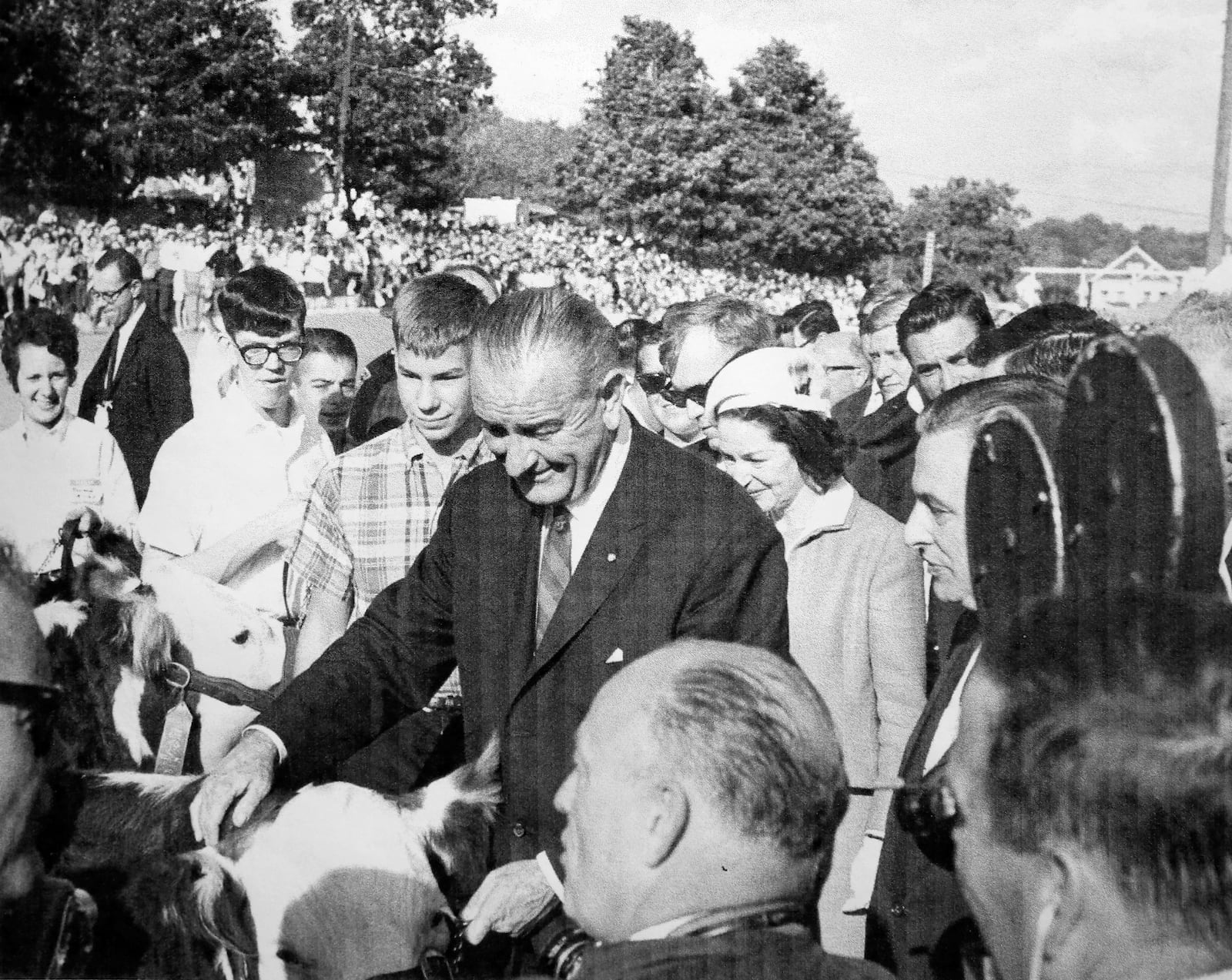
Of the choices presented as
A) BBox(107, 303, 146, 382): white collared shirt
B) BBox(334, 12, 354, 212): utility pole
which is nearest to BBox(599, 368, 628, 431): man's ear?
BBox(334, 12, 354, 212): utility pole

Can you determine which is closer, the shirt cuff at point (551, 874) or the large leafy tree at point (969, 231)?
the shirt cuff at point (551, 874)

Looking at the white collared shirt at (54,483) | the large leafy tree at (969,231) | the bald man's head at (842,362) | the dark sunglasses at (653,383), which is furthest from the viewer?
the bald man's head at (842,362)

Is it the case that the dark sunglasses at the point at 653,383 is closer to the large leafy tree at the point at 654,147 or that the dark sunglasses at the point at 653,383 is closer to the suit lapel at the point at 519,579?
the large leafy tree at the point at 654,147

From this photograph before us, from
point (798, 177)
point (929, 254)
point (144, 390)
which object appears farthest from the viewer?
point (144, 390)

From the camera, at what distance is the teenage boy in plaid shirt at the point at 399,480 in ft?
9.37

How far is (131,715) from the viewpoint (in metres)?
2.60

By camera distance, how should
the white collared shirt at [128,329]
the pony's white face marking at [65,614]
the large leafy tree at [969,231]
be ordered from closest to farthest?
the pony's white face marking at [65,614] → the large leafy tree at [969,231] → the white collared shirt at [128,329]

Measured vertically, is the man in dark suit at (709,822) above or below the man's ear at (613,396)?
below

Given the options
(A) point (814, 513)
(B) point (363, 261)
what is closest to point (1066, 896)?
(A) point (814, 513)

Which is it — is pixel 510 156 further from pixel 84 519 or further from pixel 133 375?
pixel 133 375

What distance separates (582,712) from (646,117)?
1.59 meters

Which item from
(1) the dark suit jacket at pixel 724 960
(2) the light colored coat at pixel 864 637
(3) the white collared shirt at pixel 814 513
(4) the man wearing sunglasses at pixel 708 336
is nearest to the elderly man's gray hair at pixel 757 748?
(1) the dark suit jacket at pixel 724 960

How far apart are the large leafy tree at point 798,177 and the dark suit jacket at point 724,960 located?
199cm

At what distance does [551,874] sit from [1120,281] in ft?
6.46
